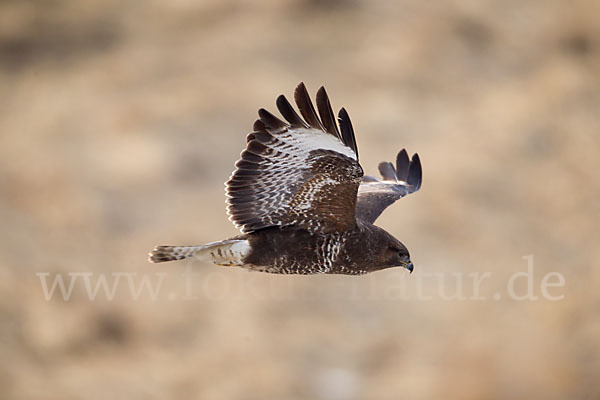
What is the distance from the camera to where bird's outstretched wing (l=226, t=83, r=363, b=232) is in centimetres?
601

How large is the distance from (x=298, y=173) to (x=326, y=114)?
70cm

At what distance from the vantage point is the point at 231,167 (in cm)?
1773

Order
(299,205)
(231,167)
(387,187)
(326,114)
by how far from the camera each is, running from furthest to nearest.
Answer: (231,167)
(387,187)
(299,205)
(326,114)

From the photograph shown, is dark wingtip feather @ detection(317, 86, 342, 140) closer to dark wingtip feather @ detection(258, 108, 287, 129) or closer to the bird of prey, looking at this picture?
the bird of prey

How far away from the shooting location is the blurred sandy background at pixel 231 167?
15.5 m

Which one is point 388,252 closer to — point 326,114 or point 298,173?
point 298,173

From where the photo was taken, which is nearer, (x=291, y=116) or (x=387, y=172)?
(x=291, y=116)

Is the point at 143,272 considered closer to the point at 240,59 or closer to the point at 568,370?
the point at 240,59

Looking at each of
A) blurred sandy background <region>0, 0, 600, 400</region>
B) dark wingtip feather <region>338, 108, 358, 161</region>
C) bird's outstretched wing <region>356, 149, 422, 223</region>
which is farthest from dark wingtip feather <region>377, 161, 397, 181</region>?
blurred sandy background <region>0, 0, 600, 400</region>

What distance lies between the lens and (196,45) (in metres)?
20.3

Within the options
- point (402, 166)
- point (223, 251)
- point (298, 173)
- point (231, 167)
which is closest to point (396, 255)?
point (298, 173)

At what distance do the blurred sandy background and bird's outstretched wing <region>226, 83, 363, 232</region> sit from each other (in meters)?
8.79

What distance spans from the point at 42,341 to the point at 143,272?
253 centimetres

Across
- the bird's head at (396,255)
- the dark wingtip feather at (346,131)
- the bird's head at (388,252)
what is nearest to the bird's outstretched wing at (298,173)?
the dark wingtip feather at (346,131)
